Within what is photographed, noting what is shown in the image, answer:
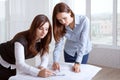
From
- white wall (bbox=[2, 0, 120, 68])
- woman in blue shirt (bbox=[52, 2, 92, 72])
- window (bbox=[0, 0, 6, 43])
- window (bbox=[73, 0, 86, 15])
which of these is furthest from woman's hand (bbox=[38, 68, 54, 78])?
window (bbox=[73, 0, 86, 15])

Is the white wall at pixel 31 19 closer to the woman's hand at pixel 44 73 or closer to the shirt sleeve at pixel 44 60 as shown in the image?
the shirt sleeve at pixel 44 60

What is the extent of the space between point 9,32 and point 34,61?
61 centimetres

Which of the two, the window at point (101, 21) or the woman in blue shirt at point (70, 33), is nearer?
the woman in blue shirt at point (70, 33)

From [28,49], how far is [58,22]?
0.34 metres

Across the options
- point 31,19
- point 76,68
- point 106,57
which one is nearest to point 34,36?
point 76,68

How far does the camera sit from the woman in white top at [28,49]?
5.29ft

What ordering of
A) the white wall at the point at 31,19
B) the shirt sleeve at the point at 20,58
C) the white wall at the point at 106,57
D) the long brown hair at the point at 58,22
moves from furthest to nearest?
the white wall at the point at 106,57 < the white wall at the point at 31,19 < the long brown hair at the point at 58,22 < the shirt sleeve at the point at 20,58

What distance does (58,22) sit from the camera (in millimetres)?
1899

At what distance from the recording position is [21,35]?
173 cm

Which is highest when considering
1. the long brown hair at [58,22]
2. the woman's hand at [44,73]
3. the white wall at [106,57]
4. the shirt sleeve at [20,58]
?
the long brown hair at [58,22]

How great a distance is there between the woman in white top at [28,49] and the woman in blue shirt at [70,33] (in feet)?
0.47

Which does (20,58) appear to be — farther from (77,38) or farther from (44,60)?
(77,38)

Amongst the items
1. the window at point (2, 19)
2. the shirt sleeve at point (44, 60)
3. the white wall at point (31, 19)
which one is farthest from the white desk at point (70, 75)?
the window at point (2, 19)

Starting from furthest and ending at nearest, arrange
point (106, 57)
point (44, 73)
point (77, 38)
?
point (106, 57) → point (77, 38) → point (44, 73)
